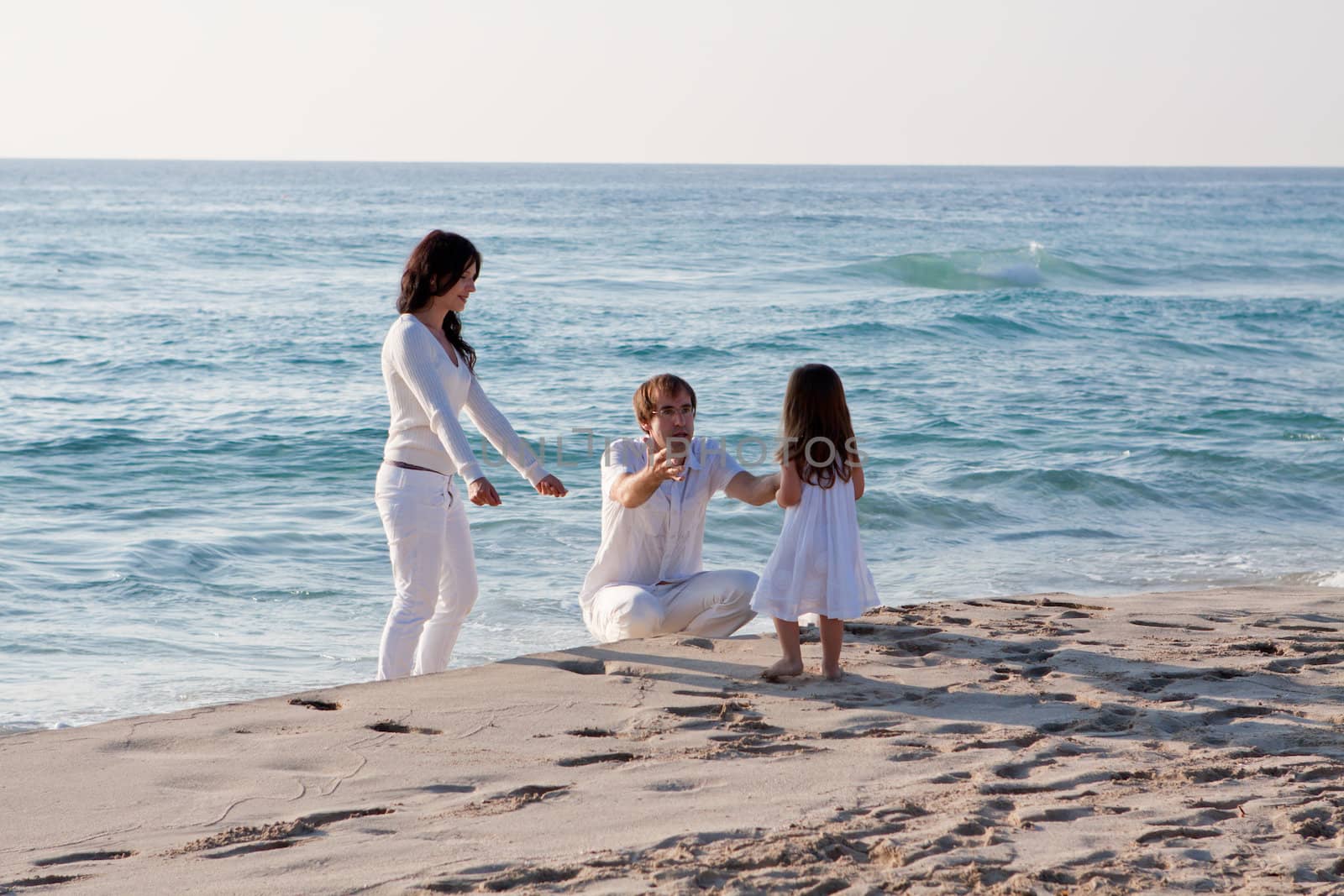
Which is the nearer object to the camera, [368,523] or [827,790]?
[827,790]

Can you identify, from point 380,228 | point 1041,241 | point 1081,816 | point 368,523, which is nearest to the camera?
point 1081,816

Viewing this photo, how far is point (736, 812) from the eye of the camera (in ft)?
10.6

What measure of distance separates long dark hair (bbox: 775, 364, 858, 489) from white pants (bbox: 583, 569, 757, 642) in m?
0.76

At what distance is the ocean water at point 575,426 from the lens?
7094mm

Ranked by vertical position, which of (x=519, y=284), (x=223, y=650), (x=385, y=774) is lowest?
(x=223, y=650)

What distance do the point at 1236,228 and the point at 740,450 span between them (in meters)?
43.8

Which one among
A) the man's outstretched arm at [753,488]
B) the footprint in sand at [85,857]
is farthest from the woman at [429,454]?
the footprint in sand at [85,857]

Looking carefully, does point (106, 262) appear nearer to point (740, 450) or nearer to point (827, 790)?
point (740, 450)

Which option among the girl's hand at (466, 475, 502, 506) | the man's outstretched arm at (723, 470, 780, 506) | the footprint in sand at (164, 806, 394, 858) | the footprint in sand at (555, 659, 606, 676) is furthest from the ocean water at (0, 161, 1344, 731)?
the footprint in sand at (164, 806, 394, 858)

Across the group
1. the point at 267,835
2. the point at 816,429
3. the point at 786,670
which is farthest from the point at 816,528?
the point at 267,835

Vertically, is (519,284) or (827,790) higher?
(519,284)

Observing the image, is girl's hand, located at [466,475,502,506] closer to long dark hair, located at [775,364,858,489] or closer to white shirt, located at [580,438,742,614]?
white shirt, located at [580,438,742,614]

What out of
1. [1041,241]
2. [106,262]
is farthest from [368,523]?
[1041,241]

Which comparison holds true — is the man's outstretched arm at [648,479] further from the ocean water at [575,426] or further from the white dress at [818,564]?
the ocean water at [575,426]
